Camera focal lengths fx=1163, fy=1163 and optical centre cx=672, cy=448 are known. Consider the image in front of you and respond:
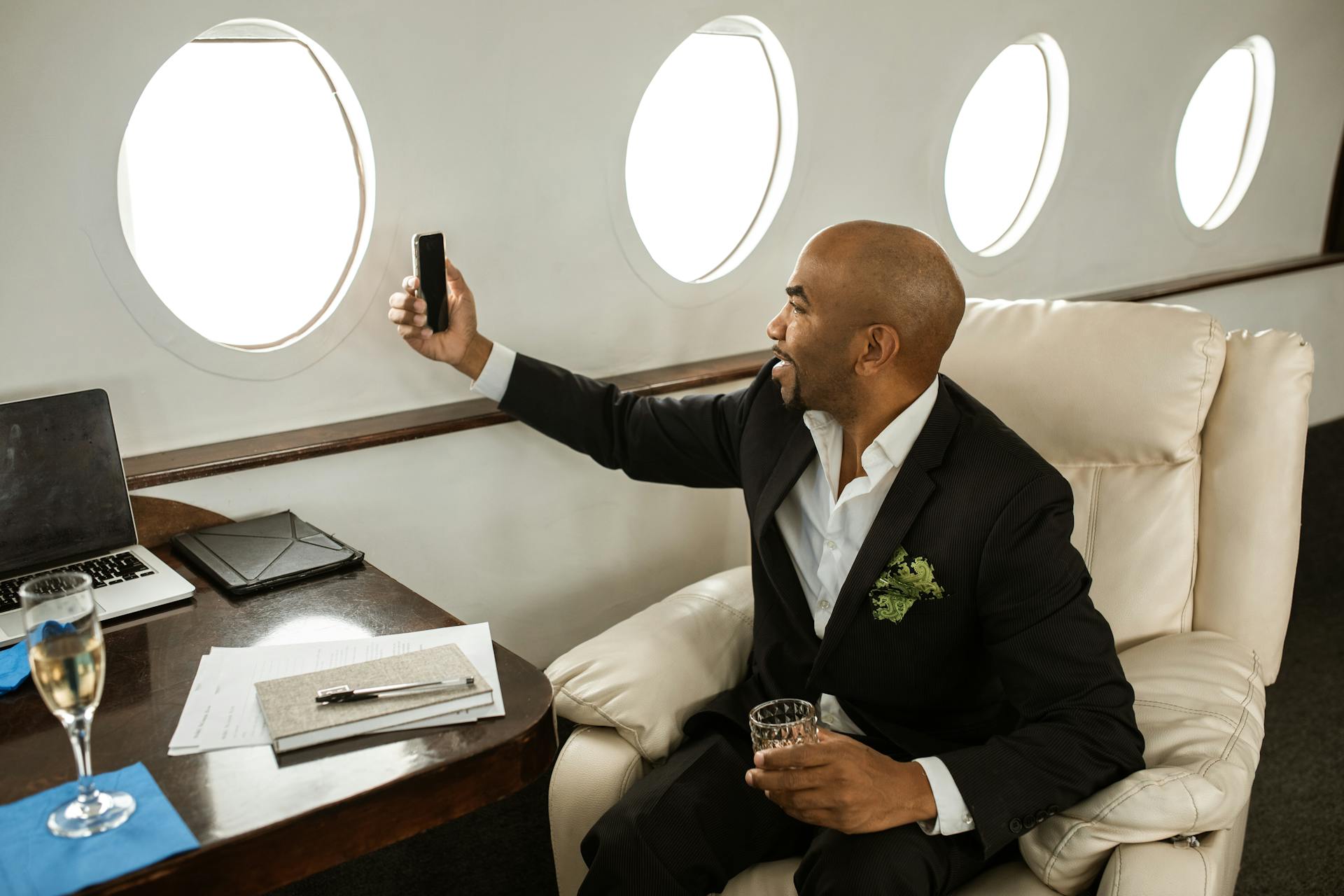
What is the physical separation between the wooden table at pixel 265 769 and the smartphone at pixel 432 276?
648mm

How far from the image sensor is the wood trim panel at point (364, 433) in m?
1.92

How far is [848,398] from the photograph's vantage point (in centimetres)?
183

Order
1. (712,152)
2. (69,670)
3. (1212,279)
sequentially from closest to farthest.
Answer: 1. (69,670)
2. (712,152)
3. (1212,279)

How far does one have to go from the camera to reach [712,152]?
3.00m

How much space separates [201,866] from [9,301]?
1.07 m

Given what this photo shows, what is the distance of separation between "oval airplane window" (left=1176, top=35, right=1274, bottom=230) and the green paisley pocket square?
2.82 metres

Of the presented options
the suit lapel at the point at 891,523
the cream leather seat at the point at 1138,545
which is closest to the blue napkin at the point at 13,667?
the cream leather seat at the point at 1138,545

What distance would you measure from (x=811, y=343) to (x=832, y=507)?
27cm

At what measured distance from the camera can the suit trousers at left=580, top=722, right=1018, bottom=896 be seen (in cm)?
153

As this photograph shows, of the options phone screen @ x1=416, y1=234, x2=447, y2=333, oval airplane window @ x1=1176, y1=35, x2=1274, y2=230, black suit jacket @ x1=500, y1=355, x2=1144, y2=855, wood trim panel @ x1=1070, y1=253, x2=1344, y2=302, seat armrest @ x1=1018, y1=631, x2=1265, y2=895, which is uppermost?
oval airplane window @ x1=1176, y1=35, x2=1274, y2=230

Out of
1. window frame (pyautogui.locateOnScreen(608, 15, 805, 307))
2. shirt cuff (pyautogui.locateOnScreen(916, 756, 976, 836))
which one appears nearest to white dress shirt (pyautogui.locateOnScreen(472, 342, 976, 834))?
shirt cuff (pyautogui.locateOnScreen(916, 756, 976, 836))

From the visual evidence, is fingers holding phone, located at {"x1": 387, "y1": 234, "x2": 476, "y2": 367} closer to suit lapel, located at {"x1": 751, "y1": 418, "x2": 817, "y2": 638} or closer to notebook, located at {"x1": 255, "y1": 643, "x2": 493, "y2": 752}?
suit lapel, located at {"x1": 751, "y1": 418, "x2": 817, "y2": 638}

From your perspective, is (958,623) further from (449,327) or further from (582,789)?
(449,327)

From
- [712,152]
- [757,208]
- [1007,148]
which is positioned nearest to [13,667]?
[757,208]
